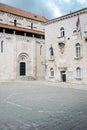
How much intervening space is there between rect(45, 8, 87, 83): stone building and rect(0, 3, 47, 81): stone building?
19.1ft

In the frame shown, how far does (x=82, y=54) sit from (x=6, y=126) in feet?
71.3

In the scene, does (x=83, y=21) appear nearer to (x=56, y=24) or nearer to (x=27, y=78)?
(x=56, y=24)

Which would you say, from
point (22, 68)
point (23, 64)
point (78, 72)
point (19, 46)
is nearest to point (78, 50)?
point (78, 72)

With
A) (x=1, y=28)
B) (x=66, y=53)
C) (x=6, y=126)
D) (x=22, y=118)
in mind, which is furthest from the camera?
(x=1, y=28)

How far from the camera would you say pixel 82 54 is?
91.5 ft

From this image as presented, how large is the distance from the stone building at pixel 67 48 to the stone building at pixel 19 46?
581cm

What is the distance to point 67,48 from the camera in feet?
99.0

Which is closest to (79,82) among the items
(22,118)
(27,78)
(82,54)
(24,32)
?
(82,54)

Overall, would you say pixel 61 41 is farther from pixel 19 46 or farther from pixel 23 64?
pixel 23 64

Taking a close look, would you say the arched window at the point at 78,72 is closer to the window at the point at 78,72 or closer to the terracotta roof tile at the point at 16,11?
the window at the point at 78,72

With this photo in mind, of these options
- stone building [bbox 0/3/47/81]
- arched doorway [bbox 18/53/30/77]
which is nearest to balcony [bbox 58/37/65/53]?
stone building [bbox 0/3/47/81]

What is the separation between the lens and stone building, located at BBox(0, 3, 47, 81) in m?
34.6

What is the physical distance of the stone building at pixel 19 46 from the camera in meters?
34.6

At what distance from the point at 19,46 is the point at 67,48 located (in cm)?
1043
